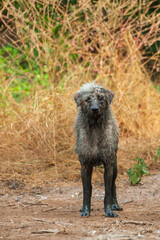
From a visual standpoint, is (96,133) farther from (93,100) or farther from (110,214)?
(110,214)

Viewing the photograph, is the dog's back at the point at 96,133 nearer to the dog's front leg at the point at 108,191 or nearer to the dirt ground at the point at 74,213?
the dog's front leg at the point at 108,191

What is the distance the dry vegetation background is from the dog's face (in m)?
2.55

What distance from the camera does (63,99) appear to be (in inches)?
309

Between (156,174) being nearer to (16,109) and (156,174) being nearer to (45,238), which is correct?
(16,109)

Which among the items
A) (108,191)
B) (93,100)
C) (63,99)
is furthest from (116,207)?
(63,99)

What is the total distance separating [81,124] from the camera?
4977 mm

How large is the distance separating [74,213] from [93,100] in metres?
1.46

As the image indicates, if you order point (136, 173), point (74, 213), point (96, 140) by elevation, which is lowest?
point (74, 213)

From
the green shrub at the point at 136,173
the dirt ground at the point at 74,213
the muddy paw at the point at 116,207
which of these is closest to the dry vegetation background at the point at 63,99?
the dirt ground at the point at 74,213

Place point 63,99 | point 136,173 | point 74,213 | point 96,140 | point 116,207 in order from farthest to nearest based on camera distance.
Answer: point 63,99, point 136,173, point 116,207, point 74,213, point 96,140

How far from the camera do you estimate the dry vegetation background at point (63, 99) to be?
7426 millimetres

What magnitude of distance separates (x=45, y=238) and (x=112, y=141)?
1.55 meters

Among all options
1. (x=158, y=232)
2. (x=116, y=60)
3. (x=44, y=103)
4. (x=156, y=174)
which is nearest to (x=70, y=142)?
(x=44, y=103)

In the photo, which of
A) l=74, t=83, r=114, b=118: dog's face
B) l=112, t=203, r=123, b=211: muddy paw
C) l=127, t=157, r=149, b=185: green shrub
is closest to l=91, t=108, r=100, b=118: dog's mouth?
l=74, t=83, r=114, b=118: dog's face
